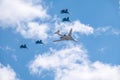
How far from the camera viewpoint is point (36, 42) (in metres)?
155

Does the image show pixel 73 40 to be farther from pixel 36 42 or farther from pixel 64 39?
pixel 36 42

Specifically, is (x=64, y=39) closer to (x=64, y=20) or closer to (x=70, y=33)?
(x=70, y=33)

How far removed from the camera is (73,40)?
161875 mm

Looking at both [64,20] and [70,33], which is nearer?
[64,20]

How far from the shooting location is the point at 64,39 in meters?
160

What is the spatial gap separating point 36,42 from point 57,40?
1075 cm

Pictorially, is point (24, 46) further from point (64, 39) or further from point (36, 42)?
point (64, 39)

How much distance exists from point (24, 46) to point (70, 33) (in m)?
17.2

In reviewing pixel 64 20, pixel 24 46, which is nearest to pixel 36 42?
pixel 24 46

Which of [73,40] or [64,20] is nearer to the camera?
[64,20]

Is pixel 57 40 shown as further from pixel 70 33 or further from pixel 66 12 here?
pixel 66 12

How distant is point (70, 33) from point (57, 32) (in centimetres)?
476

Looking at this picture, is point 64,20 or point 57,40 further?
point 57,40

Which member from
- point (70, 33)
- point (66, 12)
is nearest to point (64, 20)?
point (66, 12)
